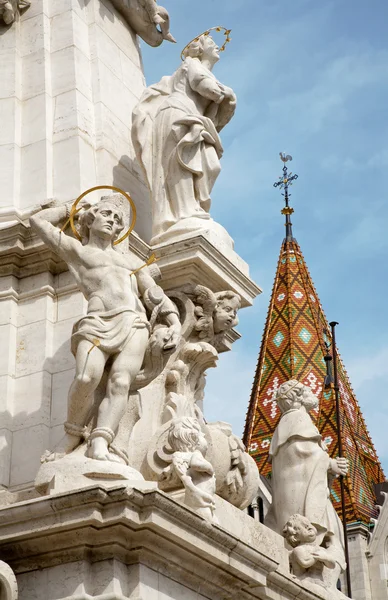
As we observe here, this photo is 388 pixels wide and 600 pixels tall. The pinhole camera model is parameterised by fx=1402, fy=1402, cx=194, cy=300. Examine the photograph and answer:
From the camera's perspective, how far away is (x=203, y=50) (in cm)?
1357

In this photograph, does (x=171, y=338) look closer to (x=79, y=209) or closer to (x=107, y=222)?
(x=107, y=222)

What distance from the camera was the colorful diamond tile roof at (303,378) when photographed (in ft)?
150

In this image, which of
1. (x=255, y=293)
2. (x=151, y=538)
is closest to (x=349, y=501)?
(x=255, y=293)

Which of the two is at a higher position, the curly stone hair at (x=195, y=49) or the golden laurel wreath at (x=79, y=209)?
the curly stone hair at (x=195, y=49)

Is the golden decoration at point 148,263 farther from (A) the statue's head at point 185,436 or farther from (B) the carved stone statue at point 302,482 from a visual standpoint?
(B) the carved stone statue at point 302,482

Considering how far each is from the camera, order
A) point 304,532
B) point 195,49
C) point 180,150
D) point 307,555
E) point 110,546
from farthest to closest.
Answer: point 195,49
point 180,150
point 304,532
point 307,555
point 110,546

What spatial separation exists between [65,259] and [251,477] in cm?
260

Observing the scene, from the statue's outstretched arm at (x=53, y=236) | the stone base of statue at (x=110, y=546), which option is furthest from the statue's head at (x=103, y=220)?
the stone base of statue at (x=110, y=546)

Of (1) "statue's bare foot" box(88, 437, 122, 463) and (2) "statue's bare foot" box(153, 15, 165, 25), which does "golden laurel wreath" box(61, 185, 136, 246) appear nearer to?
(1) "statue's bare foot" box(88, 437, 122, 463)

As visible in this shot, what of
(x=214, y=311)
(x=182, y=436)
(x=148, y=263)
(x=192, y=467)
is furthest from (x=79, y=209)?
(x=192, y=467)

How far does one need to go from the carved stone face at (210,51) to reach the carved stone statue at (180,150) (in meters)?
0.39

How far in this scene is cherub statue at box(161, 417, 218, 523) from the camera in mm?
10445

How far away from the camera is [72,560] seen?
9.75 m

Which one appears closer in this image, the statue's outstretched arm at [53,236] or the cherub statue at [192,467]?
the cherub statue at [192,467]
